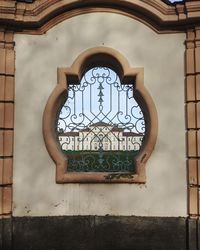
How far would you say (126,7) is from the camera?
20.4 ft

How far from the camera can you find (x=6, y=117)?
6.07m

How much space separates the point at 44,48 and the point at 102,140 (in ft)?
5.55

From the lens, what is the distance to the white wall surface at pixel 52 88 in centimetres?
597

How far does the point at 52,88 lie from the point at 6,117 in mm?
823

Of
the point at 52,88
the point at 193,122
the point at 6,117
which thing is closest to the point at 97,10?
the point at 52,88

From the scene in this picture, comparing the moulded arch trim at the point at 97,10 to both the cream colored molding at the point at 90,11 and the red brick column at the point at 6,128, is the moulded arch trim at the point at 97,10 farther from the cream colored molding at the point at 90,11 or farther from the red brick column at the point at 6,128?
the red brick column at the point at 6,128

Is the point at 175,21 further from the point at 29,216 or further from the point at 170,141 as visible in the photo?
the point at 29,216

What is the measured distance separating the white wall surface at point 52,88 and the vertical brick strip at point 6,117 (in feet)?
0.33

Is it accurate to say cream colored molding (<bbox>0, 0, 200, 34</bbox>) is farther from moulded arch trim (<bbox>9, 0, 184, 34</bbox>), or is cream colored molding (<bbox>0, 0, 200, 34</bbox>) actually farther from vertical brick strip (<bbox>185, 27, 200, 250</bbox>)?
vertical brick strip (<bbox>185, 27, 200, 250</bbox>)

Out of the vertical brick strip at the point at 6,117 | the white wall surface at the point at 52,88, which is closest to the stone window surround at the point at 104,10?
the vertical brick strip at the point at 6,117

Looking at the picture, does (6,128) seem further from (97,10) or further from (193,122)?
(193,122)

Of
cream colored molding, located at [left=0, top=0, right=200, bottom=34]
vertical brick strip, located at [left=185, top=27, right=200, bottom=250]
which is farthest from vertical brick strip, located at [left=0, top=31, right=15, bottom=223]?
vertical brick strip, located at [left=185, top=27, right=200, bottom=250]

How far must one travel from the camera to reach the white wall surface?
597 cm

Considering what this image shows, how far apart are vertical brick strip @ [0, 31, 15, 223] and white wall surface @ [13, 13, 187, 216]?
0.10 metres
